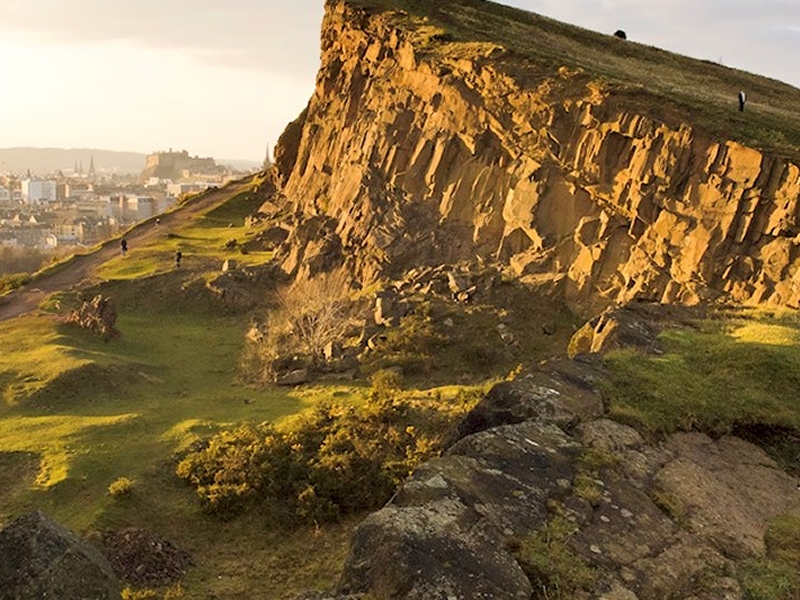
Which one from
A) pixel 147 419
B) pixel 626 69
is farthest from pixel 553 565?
pixel 626 69

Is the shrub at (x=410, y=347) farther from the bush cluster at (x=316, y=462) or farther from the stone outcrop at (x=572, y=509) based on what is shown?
the stone outcrop at (x=572, y=509)

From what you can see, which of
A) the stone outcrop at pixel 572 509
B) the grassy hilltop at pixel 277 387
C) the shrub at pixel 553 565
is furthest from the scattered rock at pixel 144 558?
the shrub at pixel 553 565

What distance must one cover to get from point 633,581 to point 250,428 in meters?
15.0

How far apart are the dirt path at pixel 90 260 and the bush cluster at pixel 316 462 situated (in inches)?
932

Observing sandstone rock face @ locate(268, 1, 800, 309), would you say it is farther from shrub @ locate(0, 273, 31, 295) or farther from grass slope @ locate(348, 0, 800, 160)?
shrub @ locate(0, 273, 31, 295)

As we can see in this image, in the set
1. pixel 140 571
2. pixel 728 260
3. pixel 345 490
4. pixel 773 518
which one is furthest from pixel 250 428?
pixel 728 260

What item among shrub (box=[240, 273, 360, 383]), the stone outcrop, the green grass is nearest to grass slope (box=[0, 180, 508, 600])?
shrub (box=[240, 273, 360, 383])

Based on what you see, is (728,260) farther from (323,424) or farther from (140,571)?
(140,571)

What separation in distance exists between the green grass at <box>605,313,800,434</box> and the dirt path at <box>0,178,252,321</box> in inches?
1360

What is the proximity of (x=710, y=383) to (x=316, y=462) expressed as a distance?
1034 cm

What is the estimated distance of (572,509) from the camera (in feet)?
27.6

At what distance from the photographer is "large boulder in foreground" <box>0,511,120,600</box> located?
903cm

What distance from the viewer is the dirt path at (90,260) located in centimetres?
3962

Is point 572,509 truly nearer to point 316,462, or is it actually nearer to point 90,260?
point 316,462
